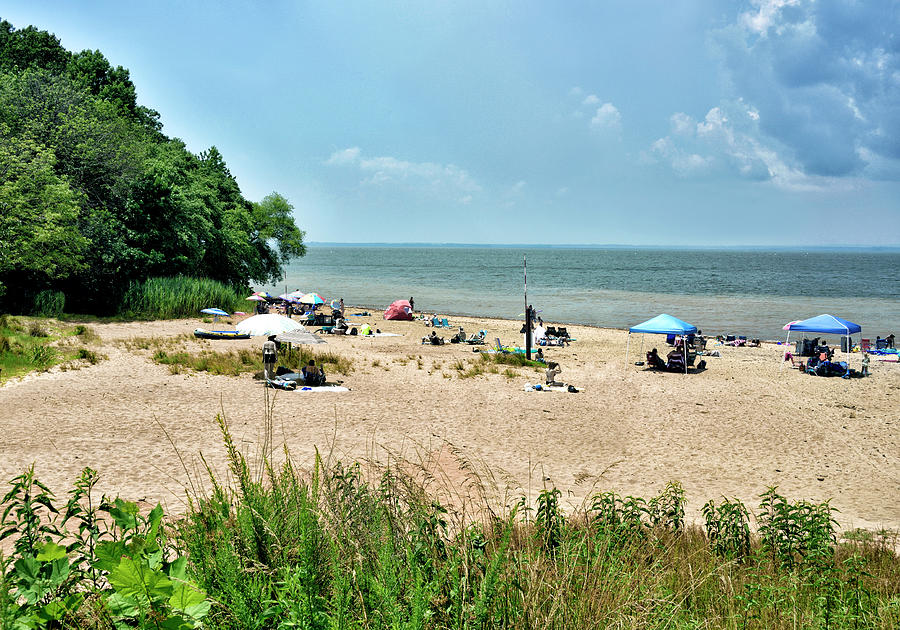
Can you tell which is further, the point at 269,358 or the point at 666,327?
the point at 666,327

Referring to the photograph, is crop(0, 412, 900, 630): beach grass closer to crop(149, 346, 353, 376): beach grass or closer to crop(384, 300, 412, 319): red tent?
crop(149, 346, 353, 376): beach grass

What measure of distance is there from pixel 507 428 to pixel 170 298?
70.1ft

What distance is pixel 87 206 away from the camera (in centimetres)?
2639

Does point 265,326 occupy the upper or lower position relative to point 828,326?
upper

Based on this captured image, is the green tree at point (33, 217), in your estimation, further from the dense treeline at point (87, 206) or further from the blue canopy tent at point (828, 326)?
the blue canopy tent at point (828, 326)

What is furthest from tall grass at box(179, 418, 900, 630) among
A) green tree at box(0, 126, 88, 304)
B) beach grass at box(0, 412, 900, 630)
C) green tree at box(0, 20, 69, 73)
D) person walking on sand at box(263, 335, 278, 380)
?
green tree at box(0, 20, 69, 73)

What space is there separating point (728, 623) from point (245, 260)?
3874 centimetres

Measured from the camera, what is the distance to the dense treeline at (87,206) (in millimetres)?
21628

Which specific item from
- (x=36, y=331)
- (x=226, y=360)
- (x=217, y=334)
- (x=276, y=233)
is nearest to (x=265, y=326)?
(x=226, y=360)

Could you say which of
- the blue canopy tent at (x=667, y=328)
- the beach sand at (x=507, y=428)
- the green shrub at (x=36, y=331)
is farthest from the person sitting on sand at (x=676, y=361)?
the green shrub at (x=36, y=331)

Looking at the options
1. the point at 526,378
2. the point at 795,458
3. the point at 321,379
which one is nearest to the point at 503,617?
the point at 795,458

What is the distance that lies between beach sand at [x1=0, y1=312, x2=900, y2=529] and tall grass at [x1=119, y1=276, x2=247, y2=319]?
361 inches

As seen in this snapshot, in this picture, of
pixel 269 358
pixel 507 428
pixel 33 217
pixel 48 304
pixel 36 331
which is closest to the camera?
pixel 507 428

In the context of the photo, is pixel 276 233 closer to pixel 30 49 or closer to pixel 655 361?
pixel 30 49
